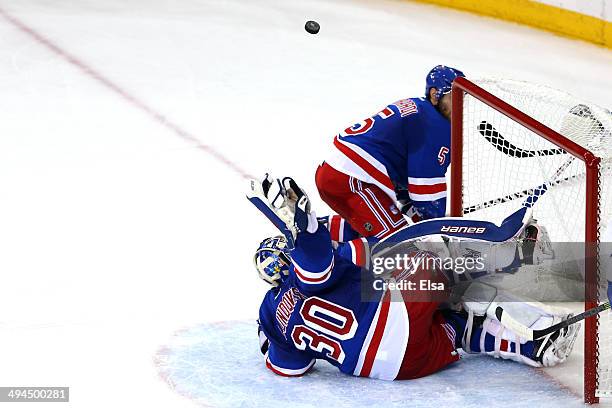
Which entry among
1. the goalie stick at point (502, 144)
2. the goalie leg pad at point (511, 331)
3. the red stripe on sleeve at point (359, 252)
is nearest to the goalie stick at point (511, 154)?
the goalie stick at point (502, 144)

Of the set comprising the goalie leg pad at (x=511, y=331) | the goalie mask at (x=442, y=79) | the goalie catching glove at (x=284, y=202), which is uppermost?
the goalie mask at (x=442, y=79)

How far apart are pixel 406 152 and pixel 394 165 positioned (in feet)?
0.19

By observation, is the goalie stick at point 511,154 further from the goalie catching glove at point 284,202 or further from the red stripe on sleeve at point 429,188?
the goalie catching glove at point 284,202

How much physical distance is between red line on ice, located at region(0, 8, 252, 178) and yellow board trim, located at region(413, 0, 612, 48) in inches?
87.6

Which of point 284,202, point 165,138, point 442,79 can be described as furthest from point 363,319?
point 165,138

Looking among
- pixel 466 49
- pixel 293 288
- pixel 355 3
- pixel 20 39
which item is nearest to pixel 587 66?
pixel 466 49

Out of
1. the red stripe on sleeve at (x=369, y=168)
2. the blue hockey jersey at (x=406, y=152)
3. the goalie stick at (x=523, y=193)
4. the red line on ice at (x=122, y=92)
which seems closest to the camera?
the goalie stick at (x=523, y=193)

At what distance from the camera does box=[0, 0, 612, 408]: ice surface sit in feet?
11.2

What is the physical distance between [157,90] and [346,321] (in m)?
2.97

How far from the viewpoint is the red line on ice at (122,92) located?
16.2 ft

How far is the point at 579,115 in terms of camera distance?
309 cm

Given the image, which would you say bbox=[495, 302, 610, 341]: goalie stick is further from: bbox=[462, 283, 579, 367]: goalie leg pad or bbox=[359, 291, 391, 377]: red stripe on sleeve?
bbox=[359, 291, 391, 377]: red stripe on sleeve

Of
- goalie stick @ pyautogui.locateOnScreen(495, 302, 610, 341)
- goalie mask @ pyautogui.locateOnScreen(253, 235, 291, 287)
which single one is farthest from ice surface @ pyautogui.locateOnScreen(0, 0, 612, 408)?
goalie mask @ pyautogui.locateOnScreen(253, 235, 291, 287)

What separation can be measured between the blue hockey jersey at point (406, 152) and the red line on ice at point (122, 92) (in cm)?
112
